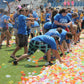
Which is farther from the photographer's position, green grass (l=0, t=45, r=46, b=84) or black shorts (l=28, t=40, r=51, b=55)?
black shorts (l=28, t=40, r=51, b=55)

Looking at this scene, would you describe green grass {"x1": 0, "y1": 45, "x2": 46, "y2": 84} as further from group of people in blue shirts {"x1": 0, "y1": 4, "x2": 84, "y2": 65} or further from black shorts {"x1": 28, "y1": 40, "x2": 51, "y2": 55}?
black shorts {"x1": 28, "y1": 40, "x2": 51, "y2": 55}

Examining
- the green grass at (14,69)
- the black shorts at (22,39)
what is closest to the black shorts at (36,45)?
the green grass at (14,69)

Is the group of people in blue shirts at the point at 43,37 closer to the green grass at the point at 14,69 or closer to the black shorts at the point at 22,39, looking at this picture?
the black shorts at the point at 22,39

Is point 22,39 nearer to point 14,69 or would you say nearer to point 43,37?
point 43,37

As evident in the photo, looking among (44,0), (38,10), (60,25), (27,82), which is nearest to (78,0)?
(44,0)

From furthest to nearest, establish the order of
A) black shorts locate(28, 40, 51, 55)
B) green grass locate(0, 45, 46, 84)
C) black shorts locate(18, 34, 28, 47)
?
black shorts locate(18, 34, 28, 47) < black shorts locate(28, 40, 51, 55) < green grass locate(0, 45, 46, 84)

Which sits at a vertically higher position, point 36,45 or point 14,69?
point 36,45

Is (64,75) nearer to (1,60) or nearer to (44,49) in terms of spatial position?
(44,49)

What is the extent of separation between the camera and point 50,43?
7.31 m

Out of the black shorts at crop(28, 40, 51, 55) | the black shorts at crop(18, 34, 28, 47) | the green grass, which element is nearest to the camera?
the green grass

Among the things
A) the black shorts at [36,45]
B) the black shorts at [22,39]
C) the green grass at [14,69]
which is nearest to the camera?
the green grass at [14,69]

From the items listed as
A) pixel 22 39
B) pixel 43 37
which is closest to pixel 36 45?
pixel 43 37

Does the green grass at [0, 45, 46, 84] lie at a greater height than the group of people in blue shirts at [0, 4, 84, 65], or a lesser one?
lesser

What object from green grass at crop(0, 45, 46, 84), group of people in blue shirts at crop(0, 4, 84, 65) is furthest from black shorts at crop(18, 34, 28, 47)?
green grass at crop(0, 45, 46, 84)
